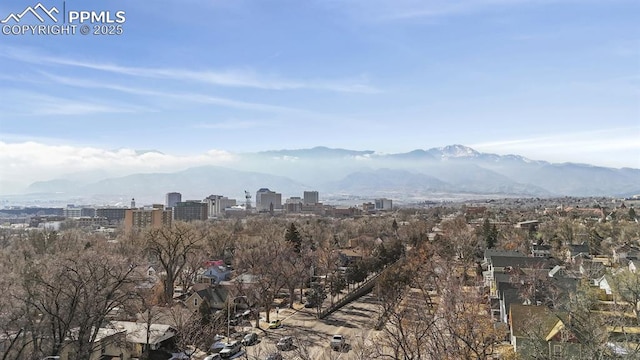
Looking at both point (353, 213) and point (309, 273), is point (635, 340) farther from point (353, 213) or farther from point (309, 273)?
point (353, 213)

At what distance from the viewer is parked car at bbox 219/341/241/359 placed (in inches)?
869

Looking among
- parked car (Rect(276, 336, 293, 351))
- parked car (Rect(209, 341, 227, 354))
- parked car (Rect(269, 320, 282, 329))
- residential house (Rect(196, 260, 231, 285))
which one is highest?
residential house (Rect(196, 260, 231, 285))

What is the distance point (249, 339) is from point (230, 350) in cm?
200

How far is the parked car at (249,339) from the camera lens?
24.0 meters

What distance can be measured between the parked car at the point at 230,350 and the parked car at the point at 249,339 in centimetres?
54

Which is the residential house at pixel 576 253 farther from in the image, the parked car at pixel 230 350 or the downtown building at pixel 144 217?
the downtown building at pixel 144 217

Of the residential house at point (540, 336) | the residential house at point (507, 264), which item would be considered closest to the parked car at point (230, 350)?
the residential house at point (540, 336)

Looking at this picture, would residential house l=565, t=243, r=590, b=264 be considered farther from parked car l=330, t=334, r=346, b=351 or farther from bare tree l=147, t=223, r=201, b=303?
bare tree l=147, t=223, r=201, b=303

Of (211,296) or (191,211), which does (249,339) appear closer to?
(211,296)

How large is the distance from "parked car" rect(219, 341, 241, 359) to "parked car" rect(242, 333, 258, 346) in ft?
1.78

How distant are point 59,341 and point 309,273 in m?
22.9

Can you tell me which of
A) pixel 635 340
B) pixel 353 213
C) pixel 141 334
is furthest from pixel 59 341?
pixel 353 213

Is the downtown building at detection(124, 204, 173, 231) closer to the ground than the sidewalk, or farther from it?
farther from it

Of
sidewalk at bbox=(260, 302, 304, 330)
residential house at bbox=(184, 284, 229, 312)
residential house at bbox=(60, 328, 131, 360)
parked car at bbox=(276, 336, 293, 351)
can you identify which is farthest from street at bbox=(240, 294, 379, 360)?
residential house at bbox=(60, 328, 131, 360)
